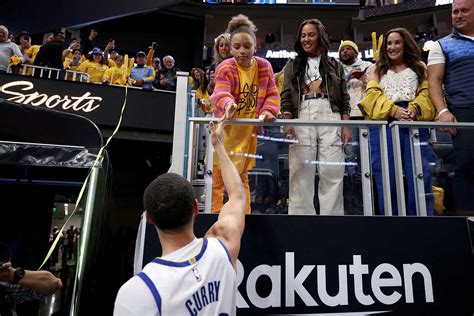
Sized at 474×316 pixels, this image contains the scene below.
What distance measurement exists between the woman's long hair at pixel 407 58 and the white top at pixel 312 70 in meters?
0.58

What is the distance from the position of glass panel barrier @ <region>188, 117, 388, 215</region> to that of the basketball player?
1150 mm

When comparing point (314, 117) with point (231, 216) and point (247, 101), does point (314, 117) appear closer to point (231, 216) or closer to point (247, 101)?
point (247, 101)

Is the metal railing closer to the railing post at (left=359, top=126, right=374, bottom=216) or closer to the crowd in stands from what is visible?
the crowd in stands

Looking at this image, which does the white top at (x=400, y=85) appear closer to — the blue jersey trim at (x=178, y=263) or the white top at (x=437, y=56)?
the white top at (x=437, y=56)

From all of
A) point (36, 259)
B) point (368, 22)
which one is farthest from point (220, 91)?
point (368, 22)

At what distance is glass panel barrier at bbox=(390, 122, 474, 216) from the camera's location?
9.40ft

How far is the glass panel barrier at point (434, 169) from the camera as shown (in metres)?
2.87

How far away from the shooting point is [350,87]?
167 inches

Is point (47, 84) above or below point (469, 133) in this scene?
above

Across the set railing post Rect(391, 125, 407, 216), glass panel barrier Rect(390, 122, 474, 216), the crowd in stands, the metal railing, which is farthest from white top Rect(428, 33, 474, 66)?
the metal railing

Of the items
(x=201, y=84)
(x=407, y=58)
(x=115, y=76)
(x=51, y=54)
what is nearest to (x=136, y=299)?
(x=407, y=58)

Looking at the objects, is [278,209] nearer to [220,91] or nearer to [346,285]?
[346,285]

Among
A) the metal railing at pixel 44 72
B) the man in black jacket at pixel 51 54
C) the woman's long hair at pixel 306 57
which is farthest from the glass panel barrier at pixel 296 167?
the man in black jacket at pixel 51 54

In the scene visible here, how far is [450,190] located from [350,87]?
169 cm
